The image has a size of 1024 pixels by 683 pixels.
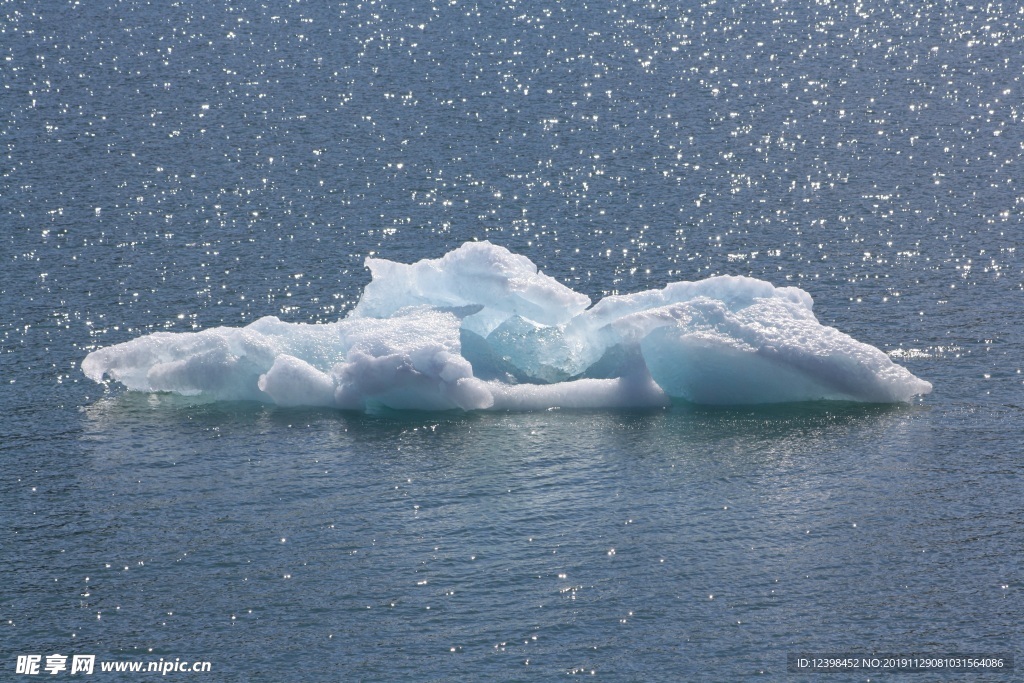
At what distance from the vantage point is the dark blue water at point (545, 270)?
25406 millimetres

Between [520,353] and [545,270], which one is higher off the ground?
[545,270]

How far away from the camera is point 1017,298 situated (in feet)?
133

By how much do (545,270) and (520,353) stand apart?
340 inches

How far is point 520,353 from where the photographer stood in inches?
1416

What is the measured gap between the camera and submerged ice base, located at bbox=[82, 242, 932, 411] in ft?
111

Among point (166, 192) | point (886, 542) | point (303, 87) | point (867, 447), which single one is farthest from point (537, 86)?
point (886, 542)

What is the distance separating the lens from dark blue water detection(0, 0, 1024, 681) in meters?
25.4

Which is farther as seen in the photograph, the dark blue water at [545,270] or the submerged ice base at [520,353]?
the submerged ice base at [520,353]

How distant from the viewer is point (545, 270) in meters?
44.2

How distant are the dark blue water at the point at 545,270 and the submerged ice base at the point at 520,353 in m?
0.75

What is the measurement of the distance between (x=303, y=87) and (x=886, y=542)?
44.6m

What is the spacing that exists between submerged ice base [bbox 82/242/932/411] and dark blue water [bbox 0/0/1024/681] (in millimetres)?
754

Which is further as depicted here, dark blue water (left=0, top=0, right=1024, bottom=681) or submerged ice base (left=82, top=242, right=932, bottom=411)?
submerged ice base (left=82, top=242, right=932, bottom=411)

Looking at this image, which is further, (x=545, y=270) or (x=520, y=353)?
(x=545, y=270)
